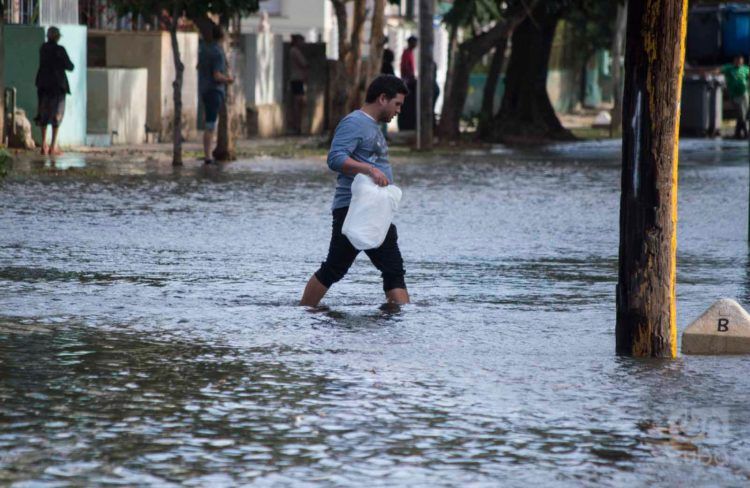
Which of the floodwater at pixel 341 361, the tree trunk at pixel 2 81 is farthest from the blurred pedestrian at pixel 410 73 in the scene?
the floodwater at pixel 341 361

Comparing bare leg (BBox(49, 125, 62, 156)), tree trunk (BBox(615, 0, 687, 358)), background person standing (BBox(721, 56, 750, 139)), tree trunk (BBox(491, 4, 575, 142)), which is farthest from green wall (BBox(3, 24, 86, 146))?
tree trunk (BBox(615, 0, 687, 358))

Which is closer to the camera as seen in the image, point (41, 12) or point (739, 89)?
point (41, 12)

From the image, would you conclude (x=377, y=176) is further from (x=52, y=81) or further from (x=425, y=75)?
(x=425, y=75)

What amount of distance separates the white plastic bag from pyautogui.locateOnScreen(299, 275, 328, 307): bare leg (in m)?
0.37

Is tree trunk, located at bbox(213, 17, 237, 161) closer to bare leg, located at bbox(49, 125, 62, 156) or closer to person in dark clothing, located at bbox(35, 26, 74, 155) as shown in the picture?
person in dark clothing, located at bbox(35, 26, 74, 155)

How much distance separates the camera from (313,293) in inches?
420

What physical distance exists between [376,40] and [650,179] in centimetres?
2103

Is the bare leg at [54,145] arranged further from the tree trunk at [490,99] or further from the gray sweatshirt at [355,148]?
the gray sweatshirt at [355,148]

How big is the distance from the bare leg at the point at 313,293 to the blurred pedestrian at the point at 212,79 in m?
13.7

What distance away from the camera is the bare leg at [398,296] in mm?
10758

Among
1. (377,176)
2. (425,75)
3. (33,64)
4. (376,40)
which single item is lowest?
(377,176)

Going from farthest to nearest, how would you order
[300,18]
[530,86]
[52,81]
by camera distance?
[300,18] → [530,86] → [52,81]

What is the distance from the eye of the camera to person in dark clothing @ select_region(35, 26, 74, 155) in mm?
24641

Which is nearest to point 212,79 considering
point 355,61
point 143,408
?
point 355,61
